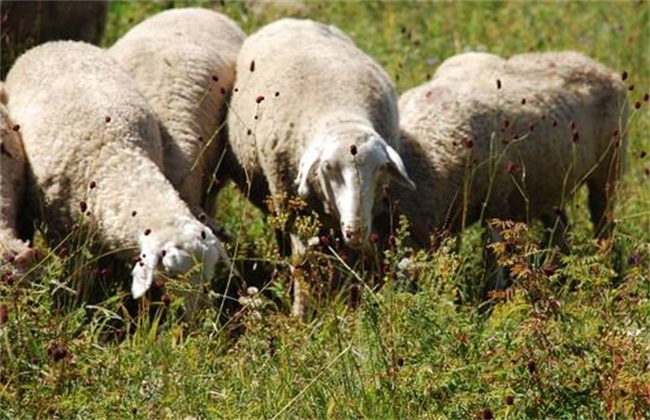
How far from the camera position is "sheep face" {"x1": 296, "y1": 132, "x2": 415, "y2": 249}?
7.39 meters

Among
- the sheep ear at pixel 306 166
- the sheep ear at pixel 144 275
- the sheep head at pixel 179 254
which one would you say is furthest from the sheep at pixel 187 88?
the sheep ear at pixel 144 275

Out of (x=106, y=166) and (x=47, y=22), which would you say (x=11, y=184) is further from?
(x=47, y=22)

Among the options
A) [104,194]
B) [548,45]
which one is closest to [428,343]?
[104,194]

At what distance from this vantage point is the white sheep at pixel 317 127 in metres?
7.55

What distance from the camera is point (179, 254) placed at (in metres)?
6.97

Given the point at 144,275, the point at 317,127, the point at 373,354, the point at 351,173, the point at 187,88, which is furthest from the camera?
the point at 187,88

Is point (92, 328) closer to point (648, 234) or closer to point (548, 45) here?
point (648, 234)

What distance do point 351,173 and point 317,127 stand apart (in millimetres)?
568

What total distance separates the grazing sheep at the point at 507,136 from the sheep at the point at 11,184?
204 cm

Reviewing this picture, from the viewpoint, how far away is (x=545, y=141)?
876 centimetres

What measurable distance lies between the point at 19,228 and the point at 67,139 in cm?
53

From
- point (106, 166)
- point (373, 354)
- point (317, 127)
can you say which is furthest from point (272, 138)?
point (373, 354)

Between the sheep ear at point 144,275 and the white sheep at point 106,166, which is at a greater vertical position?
the white sheep at point 106,166

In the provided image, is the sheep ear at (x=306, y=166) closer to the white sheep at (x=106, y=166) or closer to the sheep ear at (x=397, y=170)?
the sheep ear at (x=397, y=170)
